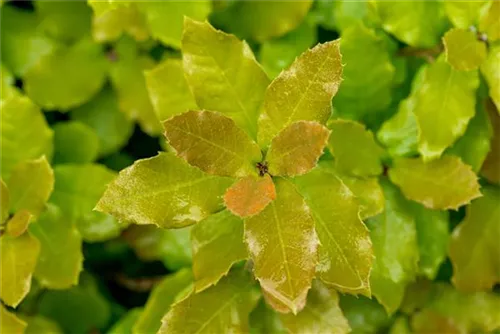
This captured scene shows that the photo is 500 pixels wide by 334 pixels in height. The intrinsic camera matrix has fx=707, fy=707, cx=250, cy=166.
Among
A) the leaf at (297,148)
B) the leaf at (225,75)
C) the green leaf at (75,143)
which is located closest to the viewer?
the leaf at (297,148)

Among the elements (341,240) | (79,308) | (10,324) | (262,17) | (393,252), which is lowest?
(79,308)

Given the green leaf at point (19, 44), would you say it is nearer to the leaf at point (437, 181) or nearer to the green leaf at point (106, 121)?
the green leaf at point (106, 121)

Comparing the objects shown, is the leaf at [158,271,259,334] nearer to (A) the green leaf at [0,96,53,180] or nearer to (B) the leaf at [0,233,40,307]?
(B) the leaf at [0,233,40,307]

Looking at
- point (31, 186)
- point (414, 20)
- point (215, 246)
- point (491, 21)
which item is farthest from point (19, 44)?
point (491, 21)

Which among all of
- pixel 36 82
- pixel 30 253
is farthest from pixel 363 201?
pixel 36 82

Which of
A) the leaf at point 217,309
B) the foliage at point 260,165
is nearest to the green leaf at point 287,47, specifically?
the foliage at point 260,165

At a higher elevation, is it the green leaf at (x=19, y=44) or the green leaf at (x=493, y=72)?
the green leaf at (x=493, y=72)

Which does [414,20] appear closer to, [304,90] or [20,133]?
[304,90]
